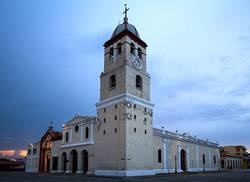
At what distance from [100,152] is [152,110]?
9.93 meters

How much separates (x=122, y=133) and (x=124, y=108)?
329 centimetres

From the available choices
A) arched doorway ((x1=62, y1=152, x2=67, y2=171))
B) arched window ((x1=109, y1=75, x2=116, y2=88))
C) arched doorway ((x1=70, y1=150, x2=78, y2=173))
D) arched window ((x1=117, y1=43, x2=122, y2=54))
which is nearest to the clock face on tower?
arched window ((x1=117, y1=43, x2=122, y2=54))

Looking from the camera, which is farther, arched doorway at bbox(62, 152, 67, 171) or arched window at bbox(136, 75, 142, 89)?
arched doorway at bbox(62, 152, 67, 171)

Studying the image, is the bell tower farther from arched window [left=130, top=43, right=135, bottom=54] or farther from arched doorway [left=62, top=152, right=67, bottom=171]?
arched doorway [left=62, top=152, right=67, bottom=171]

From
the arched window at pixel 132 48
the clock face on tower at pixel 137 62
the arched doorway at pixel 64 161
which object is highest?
the arched window at pixel 132 48

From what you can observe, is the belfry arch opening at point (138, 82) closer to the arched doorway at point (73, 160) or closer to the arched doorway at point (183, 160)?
the arched doorway at point (73, 160)

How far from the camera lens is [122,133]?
99.6 ft

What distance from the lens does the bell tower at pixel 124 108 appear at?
3045cm

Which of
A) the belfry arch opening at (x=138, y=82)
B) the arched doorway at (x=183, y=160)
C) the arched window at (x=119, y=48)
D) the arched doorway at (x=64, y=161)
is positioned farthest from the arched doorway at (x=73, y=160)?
the arched doorway at (x=183, y=160)

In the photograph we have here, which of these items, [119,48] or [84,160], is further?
[84,160]

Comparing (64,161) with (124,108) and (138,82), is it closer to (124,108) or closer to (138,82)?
(124,108)

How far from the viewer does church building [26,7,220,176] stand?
101 ft

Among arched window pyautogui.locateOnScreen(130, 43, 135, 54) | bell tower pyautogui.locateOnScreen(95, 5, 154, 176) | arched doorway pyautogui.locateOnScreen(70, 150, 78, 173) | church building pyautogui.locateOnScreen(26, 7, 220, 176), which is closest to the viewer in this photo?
bell tower pyautogui.locateOnScreen(95, 5, 154, 176)

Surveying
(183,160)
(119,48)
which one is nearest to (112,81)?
(119,48)
